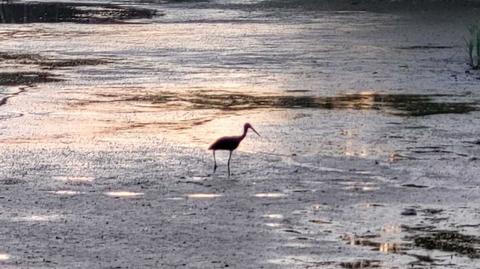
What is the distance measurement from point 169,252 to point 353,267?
1.40 metres

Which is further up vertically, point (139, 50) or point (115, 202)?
point (115, 202)

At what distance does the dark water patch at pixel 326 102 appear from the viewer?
17031 mm

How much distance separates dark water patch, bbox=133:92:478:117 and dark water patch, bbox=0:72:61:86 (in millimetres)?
3109

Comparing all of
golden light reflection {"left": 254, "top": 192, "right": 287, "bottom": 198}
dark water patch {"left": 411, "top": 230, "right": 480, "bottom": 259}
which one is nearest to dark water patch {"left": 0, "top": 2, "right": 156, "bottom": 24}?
golden light reflection {"left": 254, "top": 192, "right": 287, "bottom": 198}

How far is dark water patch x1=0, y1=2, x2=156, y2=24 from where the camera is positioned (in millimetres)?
41419

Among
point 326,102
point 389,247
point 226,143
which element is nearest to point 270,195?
point 226,143

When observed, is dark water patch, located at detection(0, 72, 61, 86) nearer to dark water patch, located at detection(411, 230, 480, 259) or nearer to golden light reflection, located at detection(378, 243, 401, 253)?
dark water patch, located at detection(411, 230, 480, 259)

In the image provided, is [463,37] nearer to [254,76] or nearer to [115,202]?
[254,76]

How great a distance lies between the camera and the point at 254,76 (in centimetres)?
2172

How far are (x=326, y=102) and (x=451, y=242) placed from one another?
27.8ft

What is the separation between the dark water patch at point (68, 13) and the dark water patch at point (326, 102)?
2112 centimetres

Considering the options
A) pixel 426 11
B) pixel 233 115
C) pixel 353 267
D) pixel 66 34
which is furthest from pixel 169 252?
pixel 426 11

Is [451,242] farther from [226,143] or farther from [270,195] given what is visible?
[226,143]

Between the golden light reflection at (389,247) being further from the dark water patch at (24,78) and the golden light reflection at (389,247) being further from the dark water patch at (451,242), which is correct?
the dark water patch at (24,78)
